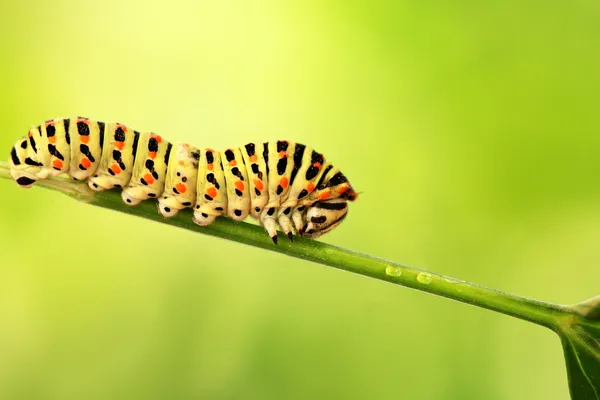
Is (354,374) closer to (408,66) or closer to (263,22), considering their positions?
(408,66)

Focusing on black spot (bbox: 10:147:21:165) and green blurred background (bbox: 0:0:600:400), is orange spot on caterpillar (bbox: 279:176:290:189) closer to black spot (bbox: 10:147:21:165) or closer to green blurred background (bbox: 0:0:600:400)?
black spot (bbox: 10:147:21:165)

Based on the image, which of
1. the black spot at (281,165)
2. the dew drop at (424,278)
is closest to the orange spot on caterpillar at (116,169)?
the black spot at (281,165)

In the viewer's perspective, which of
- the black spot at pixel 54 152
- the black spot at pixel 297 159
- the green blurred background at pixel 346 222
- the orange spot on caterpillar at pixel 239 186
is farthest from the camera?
the green blurred background at pixel 346 222

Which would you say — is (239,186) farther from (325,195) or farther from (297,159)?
(325,195)

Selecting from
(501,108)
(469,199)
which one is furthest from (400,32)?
(469,199)

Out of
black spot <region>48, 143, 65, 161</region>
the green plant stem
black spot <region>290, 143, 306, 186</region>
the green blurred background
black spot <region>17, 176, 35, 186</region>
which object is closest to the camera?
the green plant stem

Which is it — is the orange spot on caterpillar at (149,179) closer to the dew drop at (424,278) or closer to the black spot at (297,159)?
the black spot at (297,159)

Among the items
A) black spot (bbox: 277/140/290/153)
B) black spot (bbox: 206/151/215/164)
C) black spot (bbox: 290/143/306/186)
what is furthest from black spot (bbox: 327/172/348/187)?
black spot (bbox: 206/151/215/164)
